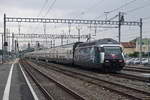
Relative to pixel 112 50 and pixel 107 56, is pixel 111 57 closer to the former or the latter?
pixel 107 56

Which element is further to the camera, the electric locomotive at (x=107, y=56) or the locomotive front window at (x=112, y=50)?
the locomotive front window at (x=112, y=50)

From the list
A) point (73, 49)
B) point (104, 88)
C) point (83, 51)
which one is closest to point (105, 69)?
point (83, 51)

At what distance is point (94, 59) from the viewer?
2814 centimetres

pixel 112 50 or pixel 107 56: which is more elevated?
pixel 112 50

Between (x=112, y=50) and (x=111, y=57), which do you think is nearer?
(x=111, y=57)

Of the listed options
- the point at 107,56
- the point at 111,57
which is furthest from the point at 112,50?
the point at 107,56

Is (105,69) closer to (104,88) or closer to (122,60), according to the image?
(122,60)

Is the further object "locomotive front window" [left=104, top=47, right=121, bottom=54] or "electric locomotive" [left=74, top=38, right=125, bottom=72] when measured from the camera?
"locomotive front window" [left=104, top=47, right=121, bottom=54]

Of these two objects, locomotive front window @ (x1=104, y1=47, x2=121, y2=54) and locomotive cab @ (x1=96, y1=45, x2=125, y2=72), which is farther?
locomotive front window @ (x1=104, y1=47, x2=121, y2=54)

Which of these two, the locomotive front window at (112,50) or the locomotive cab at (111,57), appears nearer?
the locomotive cab at (111,57)

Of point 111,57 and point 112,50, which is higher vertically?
point 112,50

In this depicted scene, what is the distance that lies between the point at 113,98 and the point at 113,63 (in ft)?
44.1

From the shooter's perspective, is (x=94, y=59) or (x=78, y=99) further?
(x=94, y=59)

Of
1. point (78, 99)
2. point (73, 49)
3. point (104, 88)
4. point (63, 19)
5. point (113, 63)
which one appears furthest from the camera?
point (63, 19)
